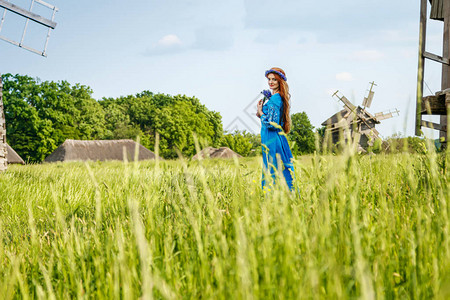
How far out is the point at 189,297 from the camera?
159cm

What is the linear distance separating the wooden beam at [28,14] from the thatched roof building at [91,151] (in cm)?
2106

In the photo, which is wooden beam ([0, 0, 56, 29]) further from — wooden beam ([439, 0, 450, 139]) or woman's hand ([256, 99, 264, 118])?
wooden beam ([439, 0, 450, 139])

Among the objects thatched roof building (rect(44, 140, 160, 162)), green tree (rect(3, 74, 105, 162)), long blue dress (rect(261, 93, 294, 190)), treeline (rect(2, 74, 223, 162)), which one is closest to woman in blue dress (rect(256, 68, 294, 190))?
long blue dress (rect(261, 93, 294, 190))

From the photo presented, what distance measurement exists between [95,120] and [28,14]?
3291 cm

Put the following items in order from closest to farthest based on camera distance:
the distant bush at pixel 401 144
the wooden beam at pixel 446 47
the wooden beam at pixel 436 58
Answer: the distant bush at pixel 401 144
the wooden beam at pixel 446 47
the wooden beam at pixel 436 58

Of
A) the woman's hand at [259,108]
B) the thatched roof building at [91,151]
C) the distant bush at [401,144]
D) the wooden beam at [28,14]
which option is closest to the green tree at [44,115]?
the thatched roof building at [91,151]

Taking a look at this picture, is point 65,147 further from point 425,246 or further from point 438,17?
point 425,246

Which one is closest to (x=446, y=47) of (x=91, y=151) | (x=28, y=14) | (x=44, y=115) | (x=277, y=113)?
(x=277, y=113)

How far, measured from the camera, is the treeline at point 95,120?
44.3 meters

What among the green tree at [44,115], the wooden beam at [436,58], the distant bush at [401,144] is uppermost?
the green tree at [44,115]

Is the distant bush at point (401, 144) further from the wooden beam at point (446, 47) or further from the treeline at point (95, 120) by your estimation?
the treeline at point (95, 120)

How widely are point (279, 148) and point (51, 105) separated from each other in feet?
159

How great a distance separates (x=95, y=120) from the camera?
52.8 meters

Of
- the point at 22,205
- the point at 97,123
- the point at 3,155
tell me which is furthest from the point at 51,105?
the point at 22,205
